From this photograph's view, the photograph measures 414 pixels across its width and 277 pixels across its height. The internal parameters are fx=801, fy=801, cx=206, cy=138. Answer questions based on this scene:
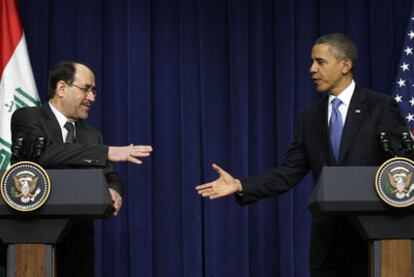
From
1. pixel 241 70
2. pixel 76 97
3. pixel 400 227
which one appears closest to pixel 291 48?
pixel 241 70

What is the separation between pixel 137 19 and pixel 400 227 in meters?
3.08

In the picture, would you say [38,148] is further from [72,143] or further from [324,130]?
[324,130]

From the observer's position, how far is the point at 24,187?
3.22 meters

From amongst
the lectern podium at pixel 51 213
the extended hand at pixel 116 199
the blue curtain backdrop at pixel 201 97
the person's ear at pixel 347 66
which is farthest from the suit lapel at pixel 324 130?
the blue curtain backdrop at pixel 201 97

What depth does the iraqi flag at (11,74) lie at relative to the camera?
17.2 feet

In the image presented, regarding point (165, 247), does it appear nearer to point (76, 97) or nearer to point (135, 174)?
point (135, 174)

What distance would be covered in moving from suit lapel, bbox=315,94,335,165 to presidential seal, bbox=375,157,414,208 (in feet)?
1.92

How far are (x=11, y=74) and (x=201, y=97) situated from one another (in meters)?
1.34

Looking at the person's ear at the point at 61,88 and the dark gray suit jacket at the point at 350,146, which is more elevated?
the person's ear at the point at 61,88

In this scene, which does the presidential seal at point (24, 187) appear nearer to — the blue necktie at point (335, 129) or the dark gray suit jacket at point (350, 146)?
the dark gray suit jacket at point (350, 146)

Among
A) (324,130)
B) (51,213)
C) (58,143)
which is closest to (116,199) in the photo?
(58,143)

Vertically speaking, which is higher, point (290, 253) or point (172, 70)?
point (172, 70)

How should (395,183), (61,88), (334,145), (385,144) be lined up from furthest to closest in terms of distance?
(61,88), (334,145), (385,144), (395,183)

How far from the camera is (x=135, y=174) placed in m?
5.66
